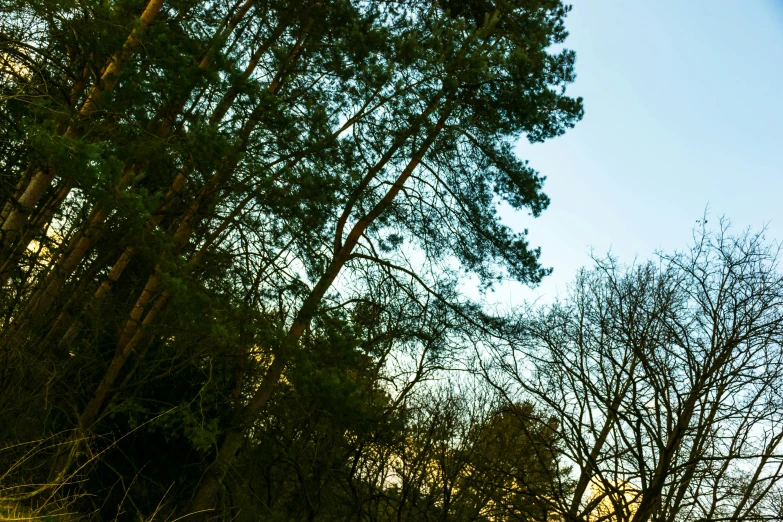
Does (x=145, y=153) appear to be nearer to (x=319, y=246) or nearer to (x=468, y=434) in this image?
(x=319, y=246)

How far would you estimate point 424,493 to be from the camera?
46.2 ft

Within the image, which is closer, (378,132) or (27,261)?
(27,261)

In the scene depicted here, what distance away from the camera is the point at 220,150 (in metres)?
8.44

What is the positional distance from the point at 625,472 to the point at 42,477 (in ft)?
21.7

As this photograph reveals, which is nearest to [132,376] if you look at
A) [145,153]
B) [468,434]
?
[145,153]

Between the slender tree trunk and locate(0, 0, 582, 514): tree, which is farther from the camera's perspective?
the slender tree trunk

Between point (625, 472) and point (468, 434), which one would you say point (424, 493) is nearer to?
point (468, 434)

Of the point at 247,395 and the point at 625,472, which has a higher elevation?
the point at 625,472

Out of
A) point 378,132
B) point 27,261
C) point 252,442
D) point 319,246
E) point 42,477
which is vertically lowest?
point 42,477

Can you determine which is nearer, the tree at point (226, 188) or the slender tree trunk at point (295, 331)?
the tree at point (226, 188)

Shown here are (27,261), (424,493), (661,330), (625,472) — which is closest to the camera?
(625,472)

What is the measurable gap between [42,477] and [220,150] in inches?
169

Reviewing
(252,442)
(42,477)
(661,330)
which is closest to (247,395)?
(252,442)

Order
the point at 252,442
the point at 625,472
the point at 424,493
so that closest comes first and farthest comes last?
the point at 625,472 < the point at 252,442 < the point at 424,493
